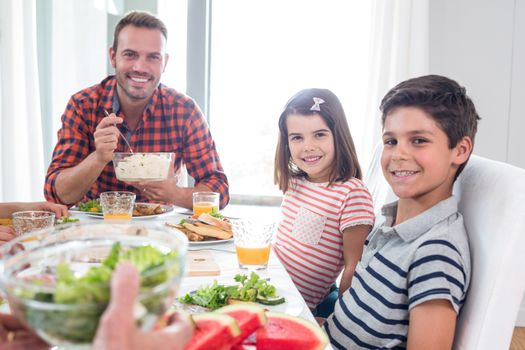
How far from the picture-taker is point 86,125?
2.55 meters

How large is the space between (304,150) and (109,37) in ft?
8.27

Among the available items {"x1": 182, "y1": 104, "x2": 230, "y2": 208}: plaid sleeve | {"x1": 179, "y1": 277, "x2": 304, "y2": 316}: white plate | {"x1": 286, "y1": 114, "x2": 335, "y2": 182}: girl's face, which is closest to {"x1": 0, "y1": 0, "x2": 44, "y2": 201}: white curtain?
{"x1": 182, "y1": 104, "x2": 230, "y2": 208}: plaid sleeve

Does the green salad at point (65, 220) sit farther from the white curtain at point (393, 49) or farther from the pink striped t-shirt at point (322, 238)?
the white curtain at point (393, 49)

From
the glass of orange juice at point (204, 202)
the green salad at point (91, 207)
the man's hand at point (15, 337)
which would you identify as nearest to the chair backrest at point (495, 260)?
the man's hand at point (15, 337)

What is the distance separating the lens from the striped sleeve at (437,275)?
3.55 feet

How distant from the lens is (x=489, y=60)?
333 centimetres

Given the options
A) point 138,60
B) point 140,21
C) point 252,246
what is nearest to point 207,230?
point 252,246

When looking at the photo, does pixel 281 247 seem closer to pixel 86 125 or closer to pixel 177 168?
pixel 177 168

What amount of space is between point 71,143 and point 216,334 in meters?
2.03

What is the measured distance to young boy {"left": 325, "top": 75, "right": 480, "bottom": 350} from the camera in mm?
1098

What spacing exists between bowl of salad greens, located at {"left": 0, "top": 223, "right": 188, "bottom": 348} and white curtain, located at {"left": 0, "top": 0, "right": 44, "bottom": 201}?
3.10 metres

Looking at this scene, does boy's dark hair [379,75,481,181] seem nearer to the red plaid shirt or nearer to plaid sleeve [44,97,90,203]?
the red plaid shirt

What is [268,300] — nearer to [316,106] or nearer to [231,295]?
[231,295]

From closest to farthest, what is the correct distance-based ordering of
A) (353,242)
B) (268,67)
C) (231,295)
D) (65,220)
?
(231,295) → (65,220) → (353,242) → (268,67)
